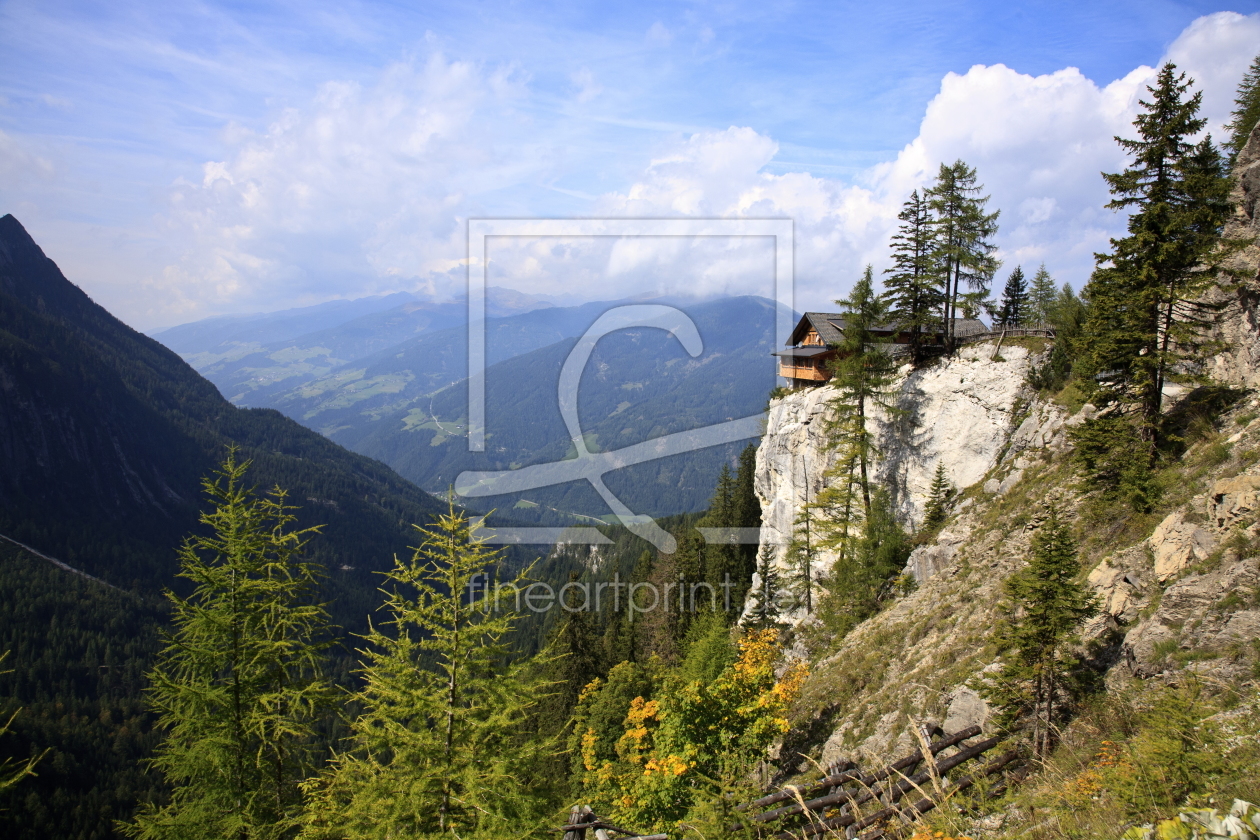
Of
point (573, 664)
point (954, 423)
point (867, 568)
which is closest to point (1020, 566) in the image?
point (867, 568)

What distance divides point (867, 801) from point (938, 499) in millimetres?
24888

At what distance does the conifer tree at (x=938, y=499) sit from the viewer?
3016cm

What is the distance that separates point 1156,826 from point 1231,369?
20.1 m

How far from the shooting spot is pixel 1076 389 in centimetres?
2127

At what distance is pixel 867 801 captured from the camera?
8984mm

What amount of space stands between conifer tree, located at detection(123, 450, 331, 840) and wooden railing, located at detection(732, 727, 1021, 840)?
28.0 feet

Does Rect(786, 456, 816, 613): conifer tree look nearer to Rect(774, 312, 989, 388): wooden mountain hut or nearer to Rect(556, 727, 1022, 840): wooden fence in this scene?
Rect(774, 312, 989, 388): wooden mountain hut

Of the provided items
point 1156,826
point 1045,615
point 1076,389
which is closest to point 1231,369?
point 1076,389

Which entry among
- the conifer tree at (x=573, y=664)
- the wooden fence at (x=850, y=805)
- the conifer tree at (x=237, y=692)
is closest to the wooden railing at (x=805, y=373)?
the conifer tree at (x=573, y=664)

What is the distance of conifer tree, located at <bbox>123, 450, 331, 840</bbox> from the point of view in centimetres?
1106

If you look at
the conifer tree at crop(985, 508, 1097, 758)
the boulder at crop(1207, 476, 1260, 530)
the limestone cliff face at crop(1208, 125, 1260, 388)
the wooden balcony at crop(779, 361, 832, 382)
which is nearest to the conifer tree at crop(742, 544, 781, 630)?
the wooden balcony at crop(779, 361, 832, 382)

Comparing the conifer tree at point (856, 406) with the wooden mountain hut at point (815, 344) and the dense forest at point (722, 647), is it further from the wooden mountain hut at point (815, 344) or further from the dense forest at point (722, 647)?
the wooden mountain hut at point (815, 344)

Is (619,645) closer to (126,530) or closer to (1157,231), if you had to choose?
(1157,231)

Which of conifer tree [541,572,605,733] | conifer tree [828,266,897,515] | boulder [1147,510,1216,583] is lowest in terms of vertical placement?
conifer tree [541,572,605,733]
